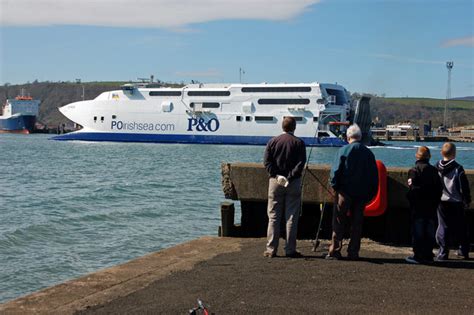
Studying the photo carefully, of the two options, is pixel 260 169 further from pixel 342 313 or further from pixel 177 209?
pixel 177 209

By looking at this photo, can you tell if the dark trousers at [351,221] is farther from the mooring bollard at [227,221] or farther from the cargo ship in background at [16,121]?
the cargo ship in background at [16,121]

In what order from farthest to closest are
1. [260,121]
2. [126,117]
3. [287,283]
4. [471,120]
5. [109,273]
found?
[471,120]
[126,117]
[260,121]
[109,273]
[287,283]

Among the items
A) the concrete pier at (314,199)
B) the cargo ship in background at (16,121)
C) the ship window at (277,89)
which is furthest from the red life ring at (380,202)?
the cargo ship in background at (16,121)

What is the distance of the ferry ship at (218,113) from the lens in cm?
6812

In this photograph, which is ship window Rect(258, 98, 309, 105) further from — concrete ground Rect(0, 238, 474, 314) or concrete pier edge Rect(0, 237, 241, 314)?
concrete ground Rect(0, 238, 474, 314)

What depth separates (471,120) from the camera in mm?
188000

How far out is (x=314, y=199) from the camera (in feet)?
26.8

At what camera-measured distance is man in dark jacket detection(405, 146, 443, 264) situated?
6824mm

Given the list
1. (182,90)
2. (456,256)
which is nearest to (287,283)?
(456,256)

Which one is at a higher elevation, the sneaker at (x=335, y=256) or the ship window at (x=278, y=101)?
the ship window at (x=278, y=101)

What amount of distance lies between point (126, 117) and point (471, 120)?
5461 inches

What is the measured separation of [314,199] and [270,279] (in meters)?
2.36

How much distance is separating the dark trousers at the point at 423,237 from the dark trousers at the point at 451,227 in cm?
28

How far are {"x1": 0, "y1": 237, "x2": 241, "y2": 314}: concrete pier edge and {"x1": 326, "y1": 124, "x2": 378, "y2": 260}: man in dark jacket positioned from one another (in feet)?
4.40
